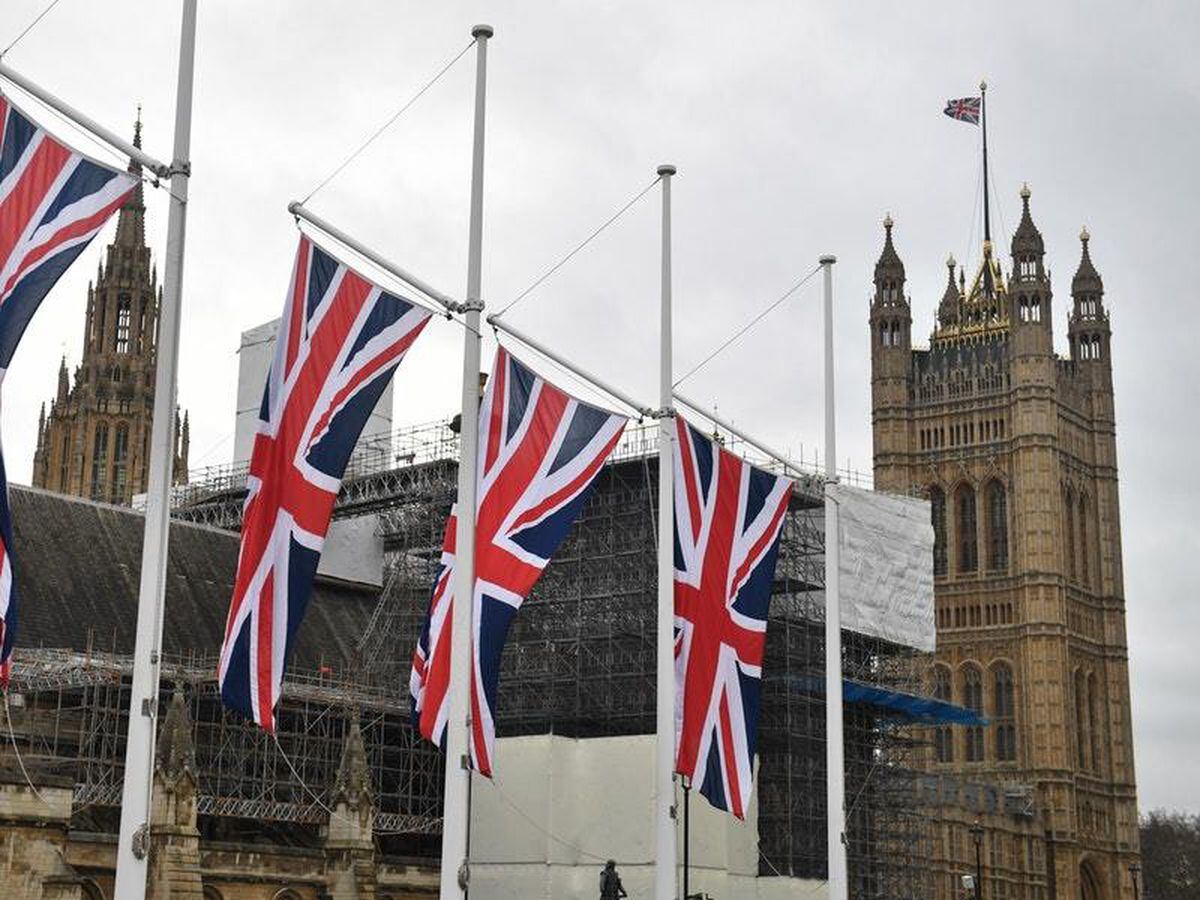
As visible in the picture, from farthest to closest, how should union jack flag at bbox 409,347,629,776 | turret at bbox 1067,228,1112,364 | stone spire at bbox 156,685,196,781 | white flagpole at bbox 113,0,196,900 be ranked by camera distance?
turret at bbox 1067,228,1112,364 < stone spire at bbox 156,685,196,781 < union jack flag at bbox 409,347,629,776 < white flagpole at bbox 113,0,196,900

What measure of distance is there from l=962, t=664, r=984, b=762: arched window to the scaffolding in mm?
45874

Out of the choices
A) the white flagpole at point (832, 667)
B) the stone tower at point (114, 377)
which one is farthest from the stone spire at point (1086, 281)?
the white flagpole at point (832, 667)

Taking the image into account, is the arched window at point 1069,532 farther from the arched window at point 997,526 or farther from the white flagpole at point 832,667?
the white flagpole at point 832,667

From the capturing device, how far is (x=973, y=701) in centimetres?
10100

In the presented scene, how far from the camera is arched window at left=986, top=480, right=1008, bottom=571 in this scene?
10275 centimetres

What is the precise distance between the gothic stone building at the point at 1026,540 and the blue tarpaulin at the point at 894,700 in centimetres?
3814

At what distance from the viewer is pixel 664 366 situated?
26.9 meters

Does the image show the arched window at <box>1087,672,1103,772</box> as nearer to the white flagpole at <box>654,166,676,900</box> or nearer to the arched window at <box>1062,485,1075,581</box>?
the arched window at <box>1062,485,1075,581</box>

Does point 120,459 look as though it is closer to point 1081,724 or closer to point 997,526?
point 997,526

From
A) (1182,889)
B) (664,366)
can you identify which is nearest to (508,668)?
(664,366)

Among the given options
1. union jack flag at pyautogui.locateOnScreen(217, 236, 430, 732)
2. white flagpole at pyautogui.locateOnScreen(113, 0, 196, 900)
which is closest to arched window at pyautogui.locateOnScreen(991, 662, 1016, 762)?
union jack flag at pyautogui.locateOnScreen(217, 236, 430, 732)

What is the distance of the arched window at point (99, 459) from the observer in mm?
97625

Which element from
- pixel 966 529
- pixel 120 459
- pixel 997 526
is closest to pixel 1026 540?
pixel 997 526

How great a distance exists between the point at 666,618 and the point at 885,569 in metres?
31.5
